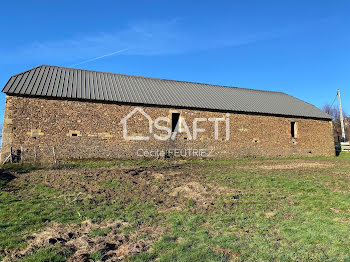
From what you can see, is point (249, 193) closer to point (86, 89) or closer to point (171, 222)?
point (171, 222)

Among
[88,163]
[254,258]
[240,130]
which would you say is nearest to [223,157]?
[240,130]

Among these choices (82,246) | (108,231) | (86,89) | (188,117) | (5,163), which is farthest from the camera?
(188,117)

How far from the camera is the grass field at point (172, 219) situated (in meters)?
3.68

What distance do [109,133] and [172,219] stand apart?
32.2 feet

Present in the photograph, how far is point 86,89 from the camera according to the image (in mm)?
14586

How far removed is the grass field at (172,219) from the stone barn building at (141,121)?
4.45m

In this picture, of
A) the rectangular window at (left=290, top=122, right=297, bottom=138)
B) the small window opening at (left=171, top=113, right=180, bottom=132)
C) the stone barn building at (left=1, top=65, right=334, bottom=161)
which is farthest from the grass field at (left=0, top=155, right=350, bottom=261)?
the rectangular window at (left=290, top=122, right=297, bottom=138)

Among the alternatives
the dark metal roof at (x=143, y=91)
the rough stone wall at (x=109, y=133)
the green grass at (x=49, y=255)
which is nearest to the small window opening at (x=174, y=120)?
the rough stone wall at (x=109, y=133)

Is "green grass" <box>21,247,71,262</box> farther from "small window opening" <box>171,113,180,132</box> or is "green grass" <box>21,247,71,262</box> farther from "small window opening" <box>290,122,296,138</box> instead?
"small window opening" <box>290,122,296,138</box>

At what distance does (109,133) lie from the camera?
14.0m

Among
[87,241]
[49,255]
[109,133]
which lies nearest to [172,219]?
[87,241]

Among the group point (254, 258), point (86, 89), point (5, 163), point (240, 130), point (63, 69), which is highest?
point (63, 69)

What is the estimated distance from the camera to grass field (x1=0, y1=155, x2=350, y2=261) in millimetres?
3682

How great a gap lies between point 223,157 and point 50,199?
12.3 m
